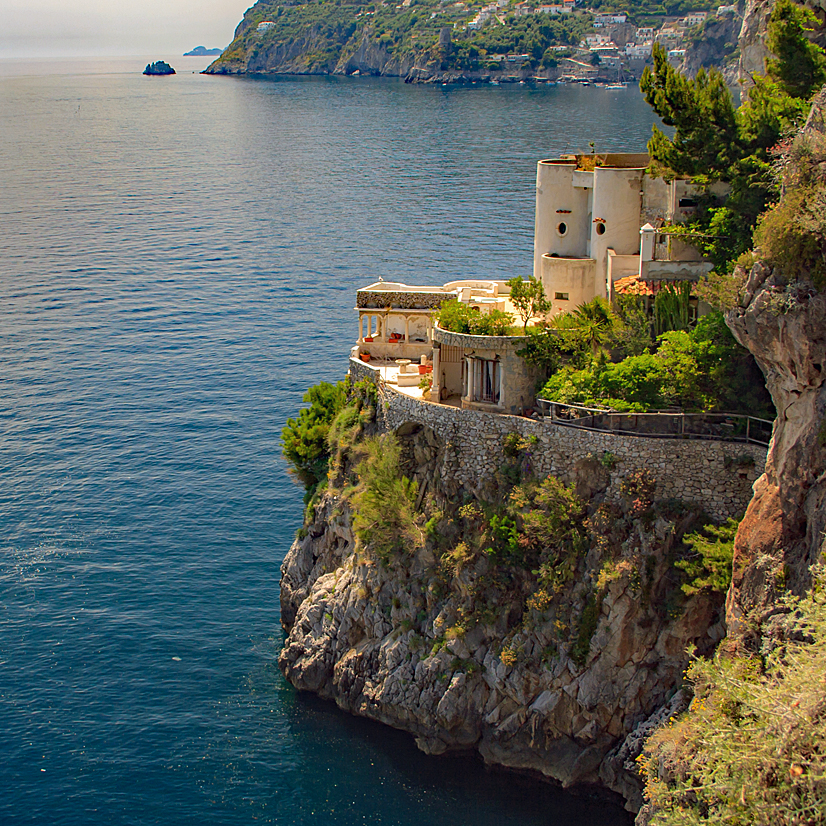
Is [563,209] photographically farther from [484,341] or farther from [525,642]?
[525,642]

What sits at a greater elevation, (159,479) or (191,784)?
(159,479)

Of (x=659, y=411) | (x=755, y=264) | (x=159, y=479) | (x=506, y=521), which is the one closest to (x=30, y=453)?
(x=159, y=479)

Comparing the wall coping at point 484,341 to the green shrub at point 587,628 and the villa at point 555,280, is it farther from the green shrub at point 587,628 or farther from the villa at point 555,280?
the green shrub at point 587,628

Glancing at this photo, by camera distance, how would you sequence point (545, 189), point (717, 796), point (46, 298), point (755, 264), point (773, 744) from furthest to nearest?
point (46, 298)
point (545, 189)
point (755, 264)
point (717, 796)
point (773, 744)

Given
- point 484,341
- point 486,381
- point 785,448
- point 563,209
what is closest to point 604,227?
point 563,209

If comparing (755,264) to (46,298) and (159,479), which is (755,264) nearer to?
(159,479)

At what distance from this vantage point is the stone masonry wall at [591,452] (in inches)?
1694

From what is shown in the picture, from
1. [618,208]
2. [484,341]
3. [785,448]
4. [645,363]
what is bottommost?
[785,448]

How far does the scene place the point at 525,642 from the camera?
150 ft

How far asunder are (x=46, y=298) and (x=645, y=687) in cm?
7908

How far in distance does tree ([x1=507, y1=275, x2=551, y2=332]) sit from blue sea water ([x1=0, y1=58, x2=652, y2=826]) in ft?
63.9

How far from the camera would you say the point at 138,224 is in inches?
5335

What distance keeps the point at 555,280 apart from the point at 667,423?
43.4ft

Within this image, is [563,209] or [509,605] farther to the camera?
[563,209]
